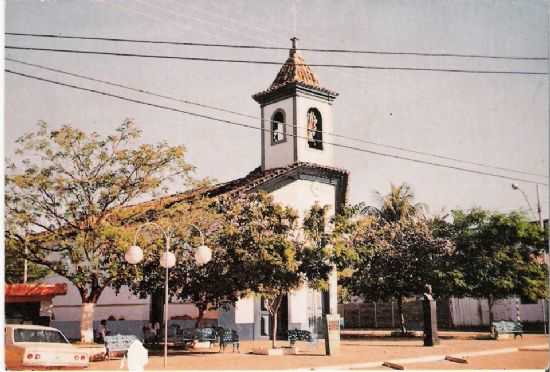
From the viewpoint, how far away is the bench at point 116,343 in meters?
15.5

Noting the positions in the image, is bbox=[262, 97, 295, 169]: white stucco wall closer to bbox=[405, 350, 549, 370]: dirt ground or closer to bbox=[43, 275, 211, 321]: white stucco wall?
bbox=[43, 275, 211, 321]: white stucco wall

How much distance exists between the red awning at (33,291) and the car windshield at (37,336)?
7.40m

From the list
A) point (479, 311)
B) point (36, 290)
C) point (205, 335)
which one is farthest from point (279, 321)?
point (479, 311)

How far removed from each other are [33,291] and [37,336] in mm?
8041

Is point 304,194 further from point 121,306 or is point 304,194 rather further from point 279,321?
point 121,306

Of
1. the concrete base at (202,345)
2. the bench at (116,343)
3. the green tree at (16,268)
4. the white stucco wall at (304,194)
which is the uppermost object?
the white stucco wall at (304,194)

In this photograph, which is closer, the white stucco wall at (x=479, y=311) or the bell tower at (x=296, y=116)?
the bell tower at (x=296, y=116)

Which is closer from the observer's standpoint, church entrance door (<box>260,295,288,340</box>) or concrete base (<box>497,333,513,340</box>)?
church entrance door (<box>260,295,288,340</box>)

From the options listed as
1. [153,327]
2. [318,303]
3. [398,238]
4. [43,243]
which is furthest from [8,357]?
[398,238]

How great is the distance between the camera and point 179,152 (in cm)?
1812

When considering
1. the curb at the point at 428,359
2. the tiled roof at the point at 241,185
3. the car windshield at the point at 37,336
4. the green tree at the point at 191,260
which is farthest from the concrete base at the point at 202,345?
the car windshield at the point at 37,336

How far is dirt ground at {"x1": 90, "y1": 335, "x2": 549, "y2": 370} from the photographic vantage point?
14.6m

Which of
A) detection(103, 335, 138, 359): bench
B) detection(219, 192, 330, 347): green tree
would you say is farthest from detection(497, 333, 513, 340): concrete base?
detection(103, 335, 138, 359): bench

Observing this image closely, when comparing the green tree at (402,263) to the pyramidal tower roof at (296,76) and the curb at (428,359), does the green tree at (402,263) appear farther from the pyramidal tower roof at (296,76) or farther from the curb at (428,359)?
the curb at (428,359)
